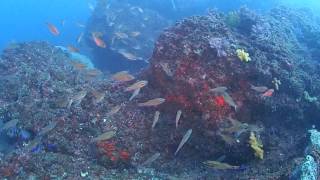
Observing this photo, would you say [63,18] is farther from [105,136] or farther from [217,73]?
[105,136]

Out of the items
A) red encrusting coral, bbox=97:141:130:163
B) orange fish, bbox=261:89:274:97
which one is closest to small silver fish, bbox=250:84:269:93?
orange fish, bbox=261:89:274:97

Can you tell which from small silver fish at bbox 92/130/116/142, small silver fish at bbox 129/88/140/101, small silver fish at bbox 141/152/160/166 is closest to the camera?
small silver fish at bbox 92/130/116/142

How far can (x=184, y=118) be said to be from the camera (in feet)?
32.1

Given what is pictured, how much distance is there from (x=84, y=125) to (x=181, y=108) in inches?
103

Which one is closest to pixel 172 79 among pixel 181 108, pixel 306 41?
pixel 181 108

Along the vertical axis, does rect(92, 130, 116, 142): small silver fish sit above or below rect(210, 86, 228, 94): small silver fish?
below

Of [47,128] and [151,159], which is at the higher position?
[47,128]

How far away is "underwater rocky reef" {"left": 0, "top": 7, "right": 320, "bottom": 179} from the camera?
28.6 ft

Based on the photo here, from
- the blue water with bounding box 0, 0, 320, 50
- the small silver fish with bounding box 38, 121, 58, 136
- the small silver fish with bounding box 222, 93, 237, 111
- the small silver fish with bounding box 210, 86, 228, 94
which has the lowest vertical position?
the blue water with bounding box 0, 0, 320, 50

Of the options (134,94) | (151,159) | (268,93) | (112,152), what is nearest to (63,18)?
(134,94)

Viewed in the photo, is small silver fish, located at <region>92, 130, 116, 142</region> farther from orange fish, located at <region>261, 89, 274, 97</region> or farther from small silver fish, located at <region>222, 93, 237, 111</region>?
orange fish, located at <region>261, 89, 274, 97</region>

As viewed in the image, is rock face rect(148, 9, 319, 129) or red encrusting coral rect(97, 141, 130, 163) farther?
rock face rect(148, 9, 319, 129)

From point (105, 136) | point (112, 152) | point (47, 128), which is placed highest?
point (105, 136)

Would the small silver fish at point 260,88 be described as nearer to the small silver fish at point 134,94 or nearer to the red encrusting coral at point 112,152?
the small silver fish at point 134,94
